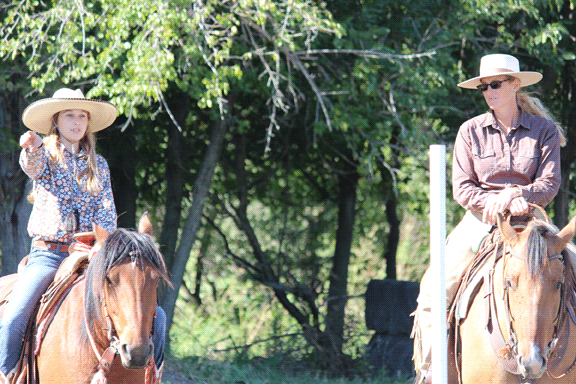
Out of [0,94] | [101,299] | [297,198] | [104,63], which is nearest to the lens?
[101,299]

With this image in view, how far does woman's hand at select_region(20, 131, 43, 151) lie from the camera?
154 inches

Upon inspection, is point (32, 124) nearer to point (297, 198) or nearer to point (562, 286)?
point (562, 286)

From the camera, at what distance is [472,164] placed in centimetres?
436

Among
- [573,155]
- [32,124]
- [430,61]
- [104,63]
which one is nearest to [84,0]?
[104,63]

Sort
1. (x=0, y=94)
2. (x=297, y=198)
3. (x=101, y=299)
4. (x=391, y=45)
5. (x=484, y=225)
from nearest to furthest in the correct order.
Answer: (x=101, y=299) → (x=484, y=225) → (x=0, y=94) → (x=391, y=45) → (x=297, y=198)

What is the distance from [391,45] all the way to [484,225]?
526 centimetres

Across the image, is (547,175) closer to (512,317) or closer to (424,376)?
(512,317)

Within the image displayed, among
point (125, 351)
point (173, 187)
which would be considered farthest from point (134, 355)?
point (173, 187)

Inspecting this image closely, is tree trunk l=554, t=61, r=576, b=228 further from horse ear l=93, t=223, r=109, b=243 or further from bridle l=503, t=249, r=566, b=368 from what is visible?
horse ear l=93, t=223, r=109, b=243

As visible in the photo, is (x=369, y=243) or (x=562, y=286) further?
(x=369, y=243)

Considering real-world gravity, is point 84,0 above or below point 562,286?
above

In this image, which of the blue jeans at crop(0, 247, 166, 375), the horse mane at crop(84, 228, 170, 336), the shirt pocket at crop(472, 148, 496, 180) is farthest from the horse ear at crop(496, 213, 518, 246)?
the blue jeans at crop(0, 247, 166, 375)

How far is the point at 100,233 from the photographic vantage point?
371 centimetres

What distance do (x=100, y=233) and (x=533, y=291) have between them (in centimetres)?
220
